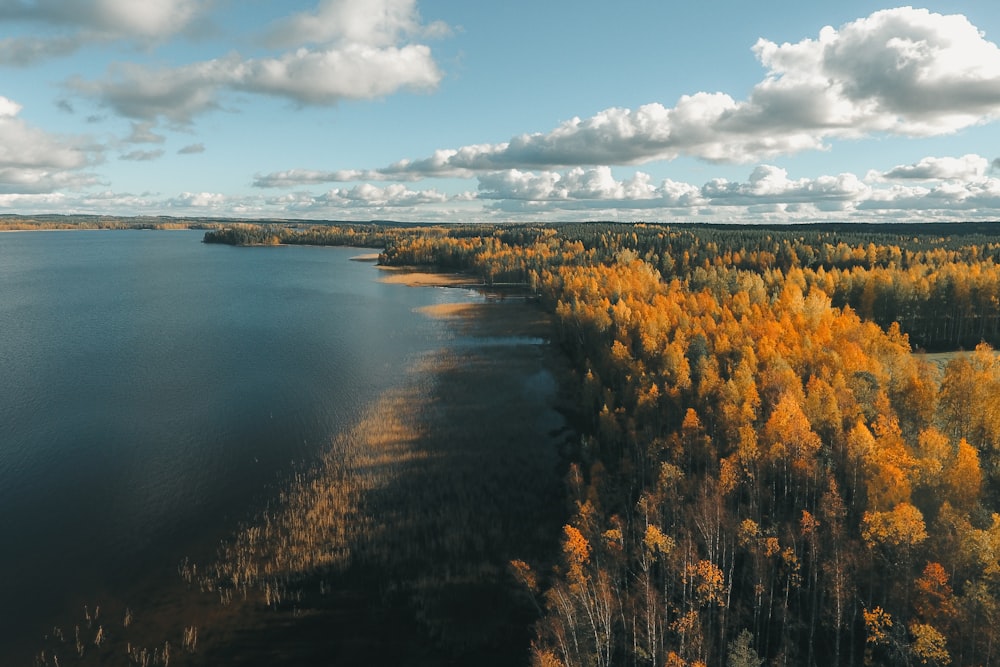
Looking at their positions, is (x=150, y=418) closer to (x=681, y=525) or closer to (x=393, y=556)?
(x=393, y=556)

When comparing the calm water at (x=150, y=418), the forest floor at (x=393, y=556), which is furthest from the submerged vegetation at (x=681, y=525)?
the calm water at (x=150, y=418)

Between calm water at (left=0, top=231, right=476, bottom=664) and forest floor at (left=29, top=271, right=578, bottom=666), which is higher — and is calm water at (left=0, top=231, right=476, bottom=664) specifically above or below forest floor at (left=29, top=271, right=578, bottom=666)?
above

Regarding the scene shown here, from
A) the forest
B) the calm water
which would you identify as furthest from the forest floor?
the calm water

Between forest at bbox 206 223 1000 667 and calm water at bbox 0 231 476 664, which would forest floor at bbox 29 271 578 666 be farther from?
calm water at bbox 0 231 476 664

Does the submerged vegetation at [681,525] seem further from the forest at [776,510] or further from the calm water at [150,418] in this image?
the calm water at [150,418]

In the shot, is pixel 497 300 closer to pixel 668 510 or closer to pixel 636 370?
pixel 636 370

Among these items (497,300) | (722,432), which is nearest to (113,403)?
(722,432)
